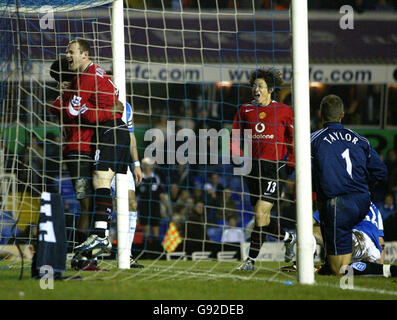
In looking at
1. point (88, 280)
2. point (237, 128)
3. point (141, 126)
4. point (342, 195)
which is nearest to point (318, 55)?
point (141, 126)

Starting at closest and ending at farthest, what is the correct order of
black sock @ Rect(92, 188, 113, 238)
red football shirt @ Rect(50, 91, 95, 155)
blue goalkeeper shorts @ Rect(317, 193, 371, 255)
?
black sock @ Rect(92, 188, 113, 238)
blue goalkeeper shorts @ Rect(317, 193, 371, 255)
red football shirt @ Rect(50, 91, 95, 155)

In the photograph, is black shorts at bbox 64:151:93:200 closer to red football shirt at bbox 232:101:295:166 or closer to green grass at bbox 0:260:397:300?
green grass at bbox 0:260:397:300

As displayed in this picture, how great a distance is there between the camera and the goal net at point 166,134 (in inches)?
350

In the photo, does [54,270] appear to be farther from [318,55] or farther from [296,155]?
[318,55]

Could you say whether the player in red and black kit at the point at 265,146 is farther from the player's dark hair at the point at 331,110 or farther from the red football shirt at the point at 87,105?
the red football shirt at the point at 87,105

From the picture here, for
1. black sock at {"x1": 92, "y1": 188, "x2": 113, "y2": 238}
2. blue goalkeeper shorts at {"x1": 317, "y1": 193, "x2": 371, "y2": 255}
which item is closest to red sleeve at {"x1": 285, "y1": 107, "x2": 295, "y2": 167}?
blue goalkeeper shorts at {"x1": 317, "y1": 193, "x2": 371, "y2": 255}

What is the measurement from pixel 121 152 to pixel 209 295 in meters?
2.32

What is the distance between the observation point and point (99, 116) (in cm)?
727

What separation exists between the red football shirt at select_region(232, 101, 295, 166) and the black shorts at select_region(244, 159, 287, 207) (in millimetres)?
80

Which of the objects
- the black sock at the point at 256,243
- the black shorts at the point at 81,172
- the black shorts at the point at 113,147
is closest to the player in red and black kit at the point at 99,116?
the black shorts at the point at 113,147

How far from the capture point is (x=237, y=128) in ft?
26.5

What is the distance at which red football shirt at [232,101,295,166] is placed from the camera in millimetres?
7930

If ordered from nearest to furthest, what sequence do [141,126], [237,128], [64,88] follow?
1. [64,88]
2. [237,128]
3. [141,126]

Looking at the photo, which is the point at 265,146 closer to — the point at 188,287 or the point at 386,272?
the point at 386,272
